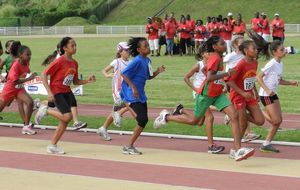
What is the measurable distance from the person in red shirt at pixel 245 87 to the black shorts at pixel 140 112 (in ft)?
4.18

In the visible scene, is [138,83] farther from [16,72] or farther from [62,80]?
[16,72]

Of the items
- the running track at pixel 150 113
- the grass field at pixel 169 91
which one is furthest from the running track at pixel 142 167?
the running track at pixel 150 113

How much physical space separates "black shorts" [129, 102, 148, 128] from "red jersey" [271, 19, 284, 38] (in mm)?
21578

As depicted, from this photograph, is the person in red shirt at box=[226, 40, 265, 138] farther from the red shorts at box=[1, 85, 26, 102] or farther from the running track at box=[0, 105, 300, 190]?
the red shorts at box=[1, 85, 26, 102]

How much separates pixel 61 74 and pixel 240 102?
2756mm

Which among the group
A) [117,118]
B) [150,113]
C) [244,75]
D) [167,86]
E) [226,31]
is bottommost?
[167,86]

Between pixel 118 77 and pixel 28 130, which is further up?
pixel 118 77

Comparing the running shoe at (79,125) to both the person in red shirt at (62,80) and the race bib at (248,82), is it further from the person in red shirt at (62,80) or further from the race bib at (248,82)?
the race bib at (248,82)

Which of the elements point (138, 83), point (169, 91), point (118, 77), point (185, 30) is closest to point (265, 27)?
point (185, 30)

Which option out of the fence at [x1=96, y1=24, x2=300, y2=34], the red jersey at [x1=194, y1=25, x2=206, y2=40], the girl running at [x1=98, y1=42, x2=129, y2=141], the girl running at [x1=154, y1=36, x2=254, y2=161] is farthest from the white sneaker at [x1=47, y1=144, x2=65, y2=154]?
the fence at [x1=96, y1=24, x2=300, y2=34]

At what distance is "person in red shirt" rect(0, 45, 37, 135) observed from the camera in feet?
41.0

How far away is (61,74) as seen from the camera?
10.9 meters

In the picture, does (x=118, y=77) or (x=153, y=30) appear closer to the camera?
(x=118, y=77)

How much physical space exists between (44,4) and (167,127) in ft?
251
